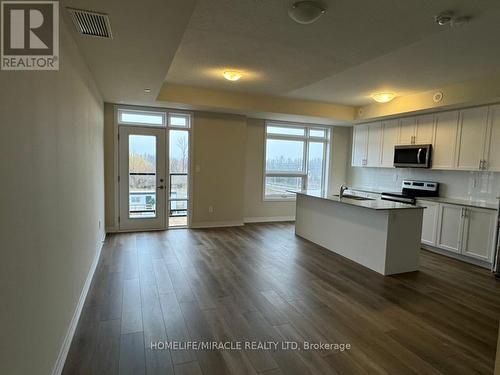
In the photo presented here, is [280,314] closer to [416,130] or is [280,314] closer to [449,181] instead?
[449,181]

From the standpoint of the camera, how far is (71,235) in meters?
2.43

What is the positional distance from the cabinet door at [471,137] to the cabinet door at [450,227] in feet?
2.33

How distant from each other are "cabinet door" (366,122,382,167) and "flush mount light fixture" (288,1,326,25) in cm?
457

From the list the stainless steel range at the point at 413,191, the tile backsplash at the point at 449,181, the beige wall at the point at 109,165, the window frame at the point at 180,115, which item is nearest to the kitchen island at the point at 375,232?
the stainless steel range at the point at 413,191

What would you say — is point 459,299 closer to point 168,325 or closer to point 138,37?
point 168,325

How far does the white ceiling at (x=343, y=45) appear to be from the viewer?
95.6 inches

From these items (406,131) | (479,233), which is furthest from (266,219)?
(479,233)

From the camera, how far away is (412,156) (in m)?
5.58

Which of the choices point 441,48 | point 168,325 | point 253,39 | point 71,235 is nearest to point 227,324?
point 168,325

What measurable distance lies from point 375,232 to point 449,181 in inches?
94.0

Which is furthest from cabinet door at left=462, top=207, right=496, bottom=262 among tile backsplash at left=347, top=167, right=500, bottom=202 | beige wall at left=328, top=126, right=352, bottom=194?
beige wall at left=328, top=126, right=352, bottom=194

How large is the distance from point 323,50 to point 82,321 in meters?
3.53

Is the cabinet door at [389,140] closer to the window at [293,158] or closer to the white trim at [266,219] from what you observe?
the window at [293,158]

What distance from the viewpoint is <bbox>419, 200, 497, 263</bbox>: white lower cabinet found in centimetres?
429
